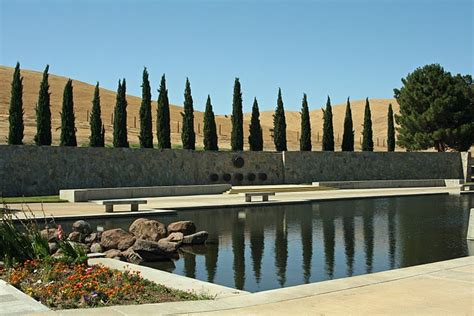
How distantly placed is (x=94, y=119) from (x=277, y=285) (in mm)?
31471

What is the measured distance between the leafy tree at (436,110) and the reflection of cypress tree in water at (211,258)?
50690 millimetres

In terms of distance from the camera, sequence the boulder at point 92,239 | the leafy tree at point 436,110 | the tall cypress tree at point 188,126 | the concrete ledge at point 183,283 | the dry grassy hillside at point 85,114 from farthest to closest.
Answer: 1. the dry grassy hillside at point 85,114
2. the leafy tree at point 436,110
3. the tall cypress tree at point 188,126
4. the boulder at point 92,239
5. the concrete ledge at point 183,283

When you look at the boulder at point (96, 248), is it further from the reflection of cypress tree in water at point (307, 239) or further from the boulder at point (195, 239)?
the reflection of cypress tree in water at point (307, 239)

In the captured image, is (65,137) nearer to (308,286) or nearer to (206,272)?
(206,272)

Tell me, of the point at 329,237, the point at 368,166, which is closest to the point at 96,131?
the point at 368,166

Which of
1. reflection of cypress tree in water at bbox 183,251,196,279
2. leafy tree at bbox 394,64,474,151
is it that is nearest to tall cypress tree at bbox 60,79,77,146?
reflection of cypress tree in water at bbox 183,251,196,279

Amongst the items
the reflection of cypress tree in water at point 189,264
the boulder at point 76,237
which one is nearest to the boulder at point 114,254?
the reflection of cypress tree in water at point 189,264

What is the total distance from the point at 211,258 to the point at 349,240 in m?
5.04

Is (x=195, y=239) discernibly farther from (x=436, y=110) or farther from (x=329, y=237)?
(x=436, y=110)

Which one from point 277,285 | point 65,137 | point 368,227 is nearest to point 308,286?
point 277,285

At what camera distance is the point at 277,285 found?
37.4 ft

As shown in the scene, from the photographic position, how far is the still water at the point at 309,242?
12.9 m

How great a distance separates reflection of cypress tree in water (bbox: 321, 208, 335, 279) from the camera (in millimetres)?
13335

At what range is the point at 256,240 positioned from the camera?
1767 cm
